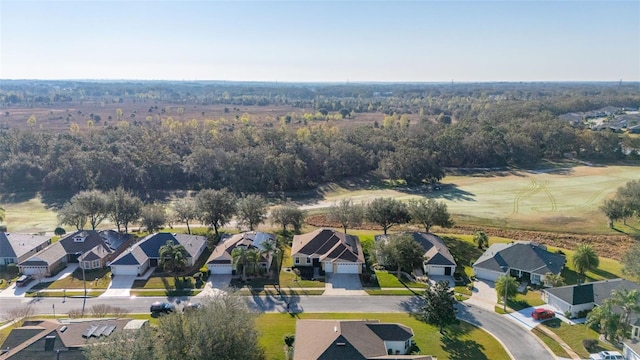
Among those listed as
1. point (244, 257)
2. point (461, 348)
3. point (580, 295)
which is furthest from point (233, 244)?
point (580, 295)

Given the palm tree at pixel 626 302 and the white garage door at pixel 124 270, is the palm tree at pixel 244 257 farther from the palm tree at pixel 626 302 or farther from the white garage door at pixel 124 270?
the palm tree at pixel 626 302

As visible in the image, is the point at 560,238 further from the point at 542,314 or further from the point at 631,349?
the point at 631,349

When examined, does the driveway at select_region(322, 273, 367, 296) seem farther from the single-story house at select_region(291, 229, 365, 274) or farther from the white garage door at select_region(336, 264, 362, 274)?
the single-story house at select_region(291, 229, 365, 274)

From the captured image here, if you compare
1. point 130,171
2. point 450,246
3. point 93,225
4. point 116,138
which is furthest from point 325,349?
point 116,138

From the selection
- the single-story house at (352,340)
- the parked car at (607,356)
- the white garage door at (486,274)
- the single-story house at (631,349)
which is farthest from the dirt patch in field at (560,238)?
the single-story house at (352,340)

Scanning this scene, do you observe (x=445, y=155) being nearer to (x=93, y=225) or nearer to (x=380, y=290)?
(x=380, y=290)

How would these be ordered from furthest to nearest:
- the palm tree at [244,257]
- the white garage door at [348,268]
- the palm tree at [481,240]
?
1. the palm tree at [481,240]
2. the white garage door at [348,268]
3. the palm tree at [244,257]

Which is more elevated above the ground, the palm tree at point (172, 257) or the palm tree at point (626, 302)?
the palm tree at point (626, 302)

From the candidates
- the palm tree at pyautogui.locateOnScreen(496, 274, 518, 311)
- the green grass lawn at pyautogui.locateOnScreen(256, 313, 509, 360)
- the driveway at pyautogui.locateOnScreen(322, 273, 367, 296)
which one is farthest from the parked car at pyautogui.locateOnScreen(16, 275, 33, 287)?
the palm tree at pyautogui.locateOnScreen(496, 274, 518, 311)
